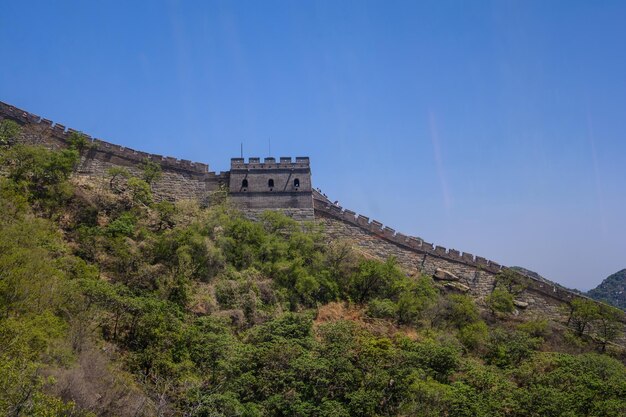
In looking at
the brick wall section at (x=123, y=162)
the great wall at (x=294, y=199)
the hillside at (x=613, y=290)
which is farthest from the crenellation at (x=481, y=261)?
the hillside at (x=613, y=290)

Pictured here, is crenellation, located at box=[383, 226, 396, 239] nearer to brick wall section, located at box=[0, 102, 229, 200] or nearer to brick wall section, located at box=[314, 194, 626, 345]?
brick wall section, located at box=[314, 194, 626, 345]

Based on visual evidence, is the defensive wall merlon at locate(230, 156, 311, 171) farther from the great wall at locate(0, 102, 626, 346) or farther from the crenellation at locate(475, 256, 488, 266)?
the crenellation at locate(475, 256, 488, 266)

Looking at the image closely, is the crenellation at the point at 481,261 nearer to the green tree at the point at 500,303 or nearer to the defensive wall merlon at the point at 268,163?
the green tree at the point at 500,303

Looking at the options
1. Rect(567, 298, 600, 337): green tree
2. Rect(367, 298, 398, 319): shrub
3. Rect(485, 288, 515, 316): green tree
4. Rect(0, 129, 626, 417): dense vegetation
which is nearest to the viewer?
Rect(0, 129, 626, 417): dense vegetation

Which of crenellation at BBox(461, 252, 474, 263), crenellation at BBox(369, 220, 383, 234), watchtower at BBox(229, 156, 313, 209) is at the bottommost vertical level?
crenellation at BBox(461, 252, 474, 263)

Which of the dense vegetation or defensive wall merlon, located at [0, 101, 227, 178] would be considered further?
defensive wall merlon, located at [0, 101, 227, 178]

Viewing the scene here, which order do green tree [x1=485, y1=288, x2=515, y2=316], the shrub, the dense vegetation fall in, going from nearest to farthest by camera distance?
1. the dense vegetation
2. the shrub
3. green tree [x1=485, y1=288, x2=515, y2=316]

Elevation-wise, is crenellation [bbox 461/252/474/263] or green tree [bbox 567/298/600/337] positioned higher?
crenellation [bbox 461/252/474/263]

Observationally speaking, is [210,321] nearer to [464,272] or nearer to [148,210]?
[148,210]

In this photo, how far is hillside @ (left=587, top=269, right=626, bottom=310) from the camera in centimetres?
6278

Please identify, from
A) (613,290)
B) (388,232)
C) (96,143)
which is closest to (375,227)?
(388,232)

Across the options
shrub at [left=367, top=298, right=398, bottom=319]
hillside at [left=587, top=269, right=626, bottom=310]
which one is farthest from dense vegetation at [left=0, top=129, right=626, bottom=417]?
hillside at [left=587, top=269, right=626, bottom=310]

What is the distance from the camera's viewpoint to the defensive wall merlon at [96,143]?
102 ft

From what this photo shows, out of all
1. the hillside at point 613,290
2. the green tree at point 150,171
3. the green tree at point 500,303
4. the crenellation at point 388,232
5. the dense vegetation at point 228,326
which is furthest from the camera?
the hillside at point 613,290
